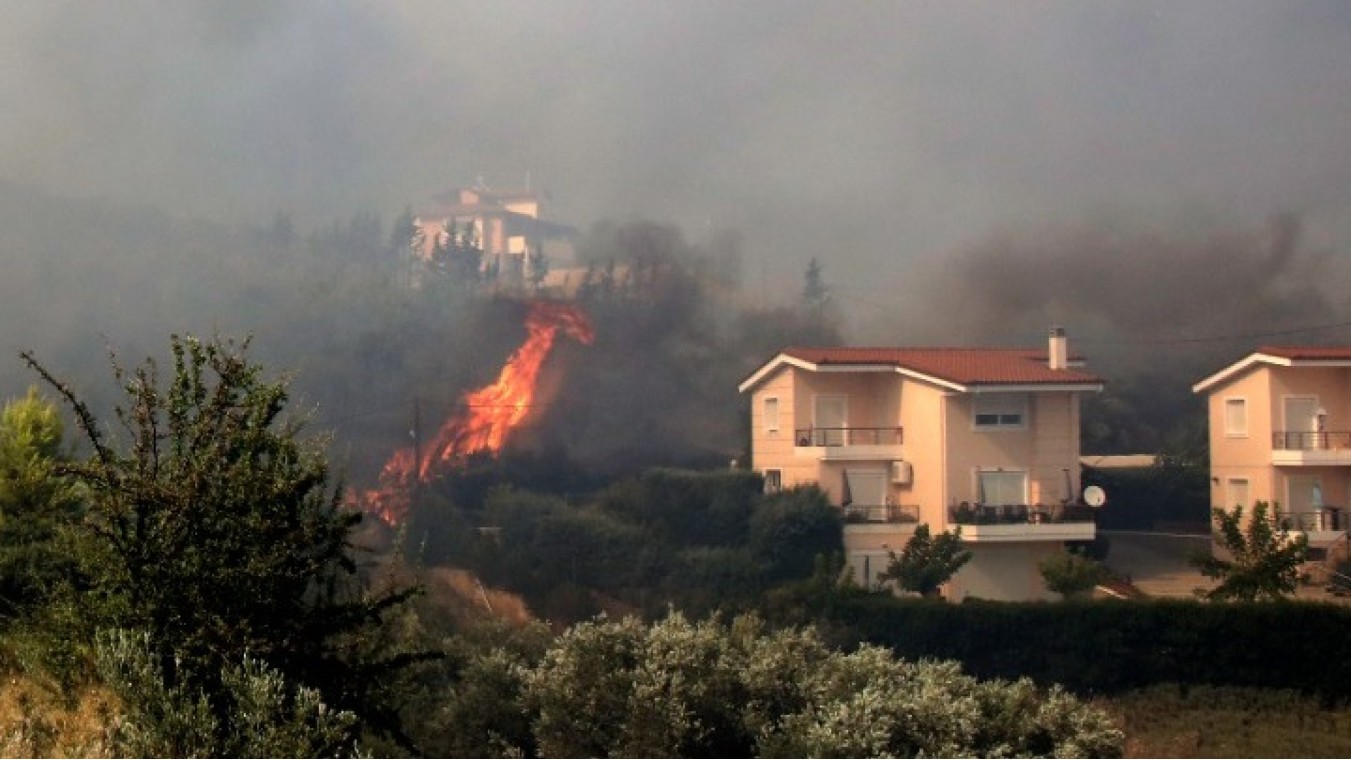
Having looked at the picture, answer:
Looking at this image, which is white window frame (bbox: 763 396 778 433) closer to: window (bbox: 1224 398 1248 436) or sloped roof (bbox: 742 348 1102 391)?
sloped roof (bbox: 742 348 1102 391)

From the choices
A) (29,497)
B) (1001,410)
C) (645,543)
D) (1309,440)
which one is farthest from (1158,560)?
(29,497)

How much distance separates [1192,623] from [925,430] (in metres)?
15.8

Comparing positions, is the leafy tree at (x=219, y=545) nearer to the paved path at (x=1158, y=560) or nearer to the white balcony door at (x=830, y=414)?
the paved path at (x=1158, y=560)

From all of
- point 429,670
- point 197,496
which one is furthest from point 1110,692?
point 197,496

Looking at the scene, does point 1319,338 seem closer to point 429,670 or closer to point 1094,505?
point 1094,505

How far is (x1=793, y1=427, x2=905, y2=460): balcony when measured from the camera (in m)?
58.6

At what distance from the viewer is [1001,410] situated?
189 ft

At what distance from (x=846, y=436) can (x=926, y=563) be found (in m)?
8.65

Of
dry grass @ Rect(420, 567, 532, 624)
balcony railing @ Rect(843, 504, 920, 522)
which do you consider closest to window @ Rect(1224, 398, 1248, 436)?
balcony railing @ Rect(843, 504, 920, 522)

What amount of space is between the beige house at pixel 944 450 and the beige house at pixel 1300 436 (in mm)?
5233

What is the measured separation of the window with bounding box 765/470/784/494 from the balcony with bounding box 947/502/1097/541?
704cm

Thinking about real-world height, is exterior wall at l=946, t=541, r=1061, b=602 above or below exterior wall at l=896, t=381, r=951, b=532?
below

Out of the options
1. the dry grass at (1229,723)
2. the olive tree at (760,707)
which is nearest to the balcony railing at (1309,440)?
the dry grass at (1229,723)

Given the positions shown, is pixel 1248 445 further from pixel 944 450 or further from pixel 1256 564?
pixel 1256 564
